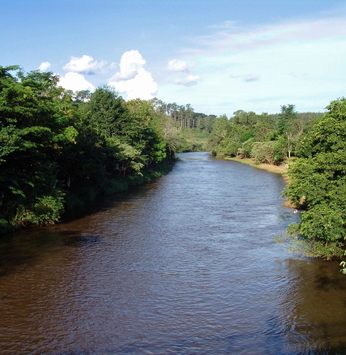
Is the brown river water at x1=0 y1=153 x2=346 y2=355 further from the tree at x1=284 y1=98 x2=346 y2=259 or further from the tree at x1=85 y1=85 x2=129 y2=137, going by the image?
the tree at x1=85 y1=85 x2=129 y2=137

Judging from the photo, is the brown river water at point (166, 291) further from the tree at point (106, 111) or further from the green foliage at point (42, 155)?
the tree at point (106, 111)

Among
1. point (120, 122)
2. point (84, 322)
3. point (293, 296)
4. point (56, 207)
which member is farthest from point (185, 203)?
point (84, 322)

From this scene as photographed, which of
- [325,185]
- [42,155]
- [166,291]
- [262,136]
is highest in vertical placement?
[262,136]

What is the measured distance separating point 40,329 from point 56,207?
13.1 meters

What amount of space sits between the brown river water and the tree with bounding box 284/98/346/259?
144cm

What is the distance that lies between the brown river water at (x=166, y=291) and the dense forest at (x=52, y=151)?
77.1 inches

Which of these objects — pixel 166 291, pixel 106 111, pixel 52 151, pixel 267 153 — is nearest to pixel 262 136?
pixel 267 153

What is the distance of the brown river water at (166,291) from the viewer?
12.4 metres

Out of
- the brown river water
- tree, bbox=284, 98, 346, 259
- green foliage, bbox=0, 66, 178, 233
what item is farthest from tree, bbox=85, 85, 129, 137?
tree, bbox=284, 98, 346, 259

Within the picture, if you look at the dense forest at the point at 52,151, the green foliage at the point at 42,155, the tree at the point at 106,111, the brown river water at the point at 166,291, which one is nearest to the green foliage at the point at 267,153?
the dense forest at the point at 52,151

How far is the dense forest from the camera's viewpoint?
71.3ft

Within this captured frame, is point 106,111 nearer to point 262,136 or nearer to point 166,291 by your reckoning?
point 166,291

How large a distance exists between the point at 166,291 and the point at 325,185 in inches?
367

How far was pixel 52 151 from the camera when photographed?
27359 millimetres
